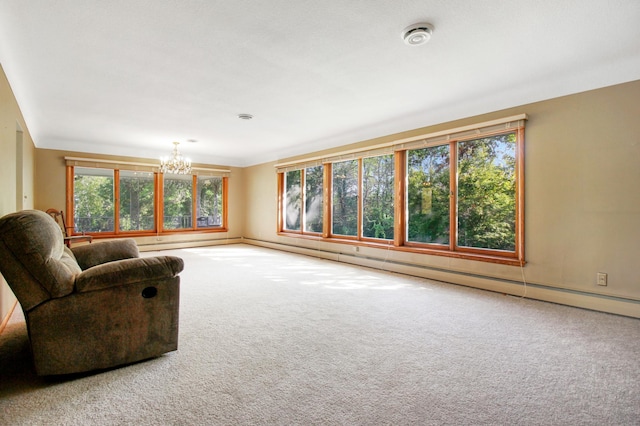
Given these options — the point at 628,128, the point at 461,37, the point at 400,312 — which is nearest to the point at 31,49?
the point at 461,37

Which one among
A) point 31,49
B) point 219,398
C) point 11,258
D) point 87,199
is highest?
point 31,49

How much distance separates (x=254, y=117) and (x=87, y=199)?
4.62 meters

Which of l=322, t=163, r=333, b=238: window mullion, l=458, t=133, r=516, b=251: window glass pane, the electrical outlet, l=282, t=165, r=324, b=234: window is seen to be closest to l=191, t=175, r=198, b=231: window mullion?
l=282, t=165, r=324, b=234: window

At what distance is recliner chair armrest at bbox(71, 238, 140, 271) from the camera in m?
2.94

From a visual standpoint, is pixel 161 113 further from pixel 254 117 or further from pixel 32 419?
pixel 32 419

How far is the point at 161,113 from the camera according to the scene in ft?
14.8

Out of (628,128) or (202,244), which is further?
(202,244)

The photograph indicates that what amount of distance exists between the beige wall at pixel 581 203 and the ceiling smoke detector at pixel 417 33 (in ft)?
6.55

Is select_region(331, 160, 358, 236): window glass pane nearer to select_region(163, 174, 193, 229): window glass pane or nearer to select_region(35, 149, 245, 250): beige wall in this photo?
select_region(35, 149, 245, 250): beige wall

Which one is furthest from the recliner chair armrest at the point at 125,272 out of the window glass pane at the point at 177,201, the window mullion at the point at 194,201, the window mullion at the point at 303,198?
the window mullion at the point at 194,201

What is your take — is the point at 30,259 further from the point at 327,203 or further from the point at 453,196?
the point at 327,203

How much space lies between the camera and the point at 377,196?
18.1 ft

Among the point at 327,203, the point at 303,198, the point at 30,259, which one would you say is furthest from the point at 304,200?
the point at 30,259

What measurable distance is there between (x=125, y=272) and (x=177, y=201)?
20.9ft
